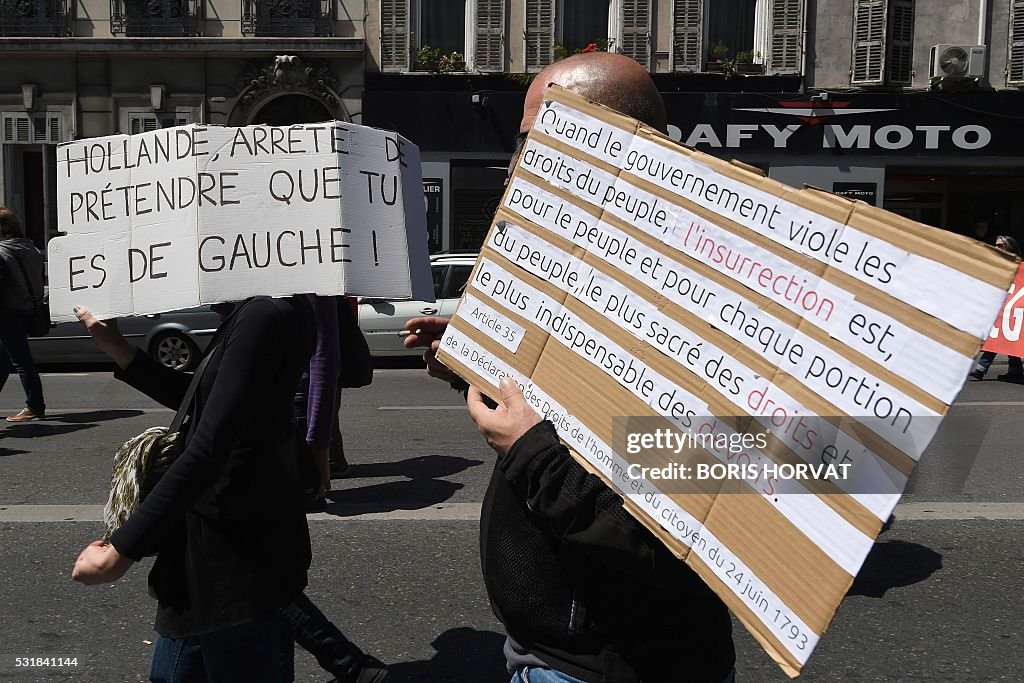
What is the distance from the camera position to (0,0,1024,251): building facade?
19.1 metres

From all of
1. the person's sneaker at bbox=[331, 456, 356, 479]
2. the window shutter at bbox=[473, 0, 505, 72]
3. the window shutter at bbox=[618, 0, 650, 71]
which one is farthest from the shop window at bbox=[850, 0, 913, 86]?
the person's sneaker at bbox=[331, 456, 356, 479]

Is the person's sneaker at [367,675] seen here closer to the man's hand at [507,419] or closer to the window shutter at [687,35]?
the man's hand at [507,419]

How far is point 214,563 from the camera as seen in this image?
7.59ft

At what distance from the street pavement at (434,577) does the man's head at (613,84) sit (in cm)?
103

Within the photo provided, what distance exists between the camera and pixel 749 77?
19.4 meters

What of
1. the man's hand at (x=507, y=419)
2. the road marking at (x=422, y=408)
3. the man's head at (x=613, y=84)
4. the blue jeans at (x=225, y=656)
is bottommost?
the road marking at (x=422, y=408)

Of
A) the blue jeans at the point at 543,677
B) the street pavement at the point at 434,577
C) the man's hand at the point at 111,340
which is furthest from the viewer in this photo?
the street pavement at the point at 434,577

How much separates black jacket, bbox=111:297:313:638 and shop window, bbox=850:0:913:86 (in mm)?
19319

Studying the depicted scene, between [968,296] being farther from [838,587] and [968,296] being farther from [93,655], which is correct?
[93,655]

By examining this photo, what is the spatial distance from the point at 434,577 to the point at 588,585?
306cm

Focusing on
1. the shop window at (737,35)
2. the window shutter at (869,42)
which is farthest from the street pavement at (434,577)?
the window shutter at (869,42)

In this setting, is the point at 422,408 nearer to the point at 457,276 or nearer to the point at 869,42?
the point at 457,276

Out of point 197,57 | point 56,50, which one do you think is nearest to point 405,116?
point 197,57

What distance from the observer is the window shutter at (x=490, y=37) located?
1922cm
